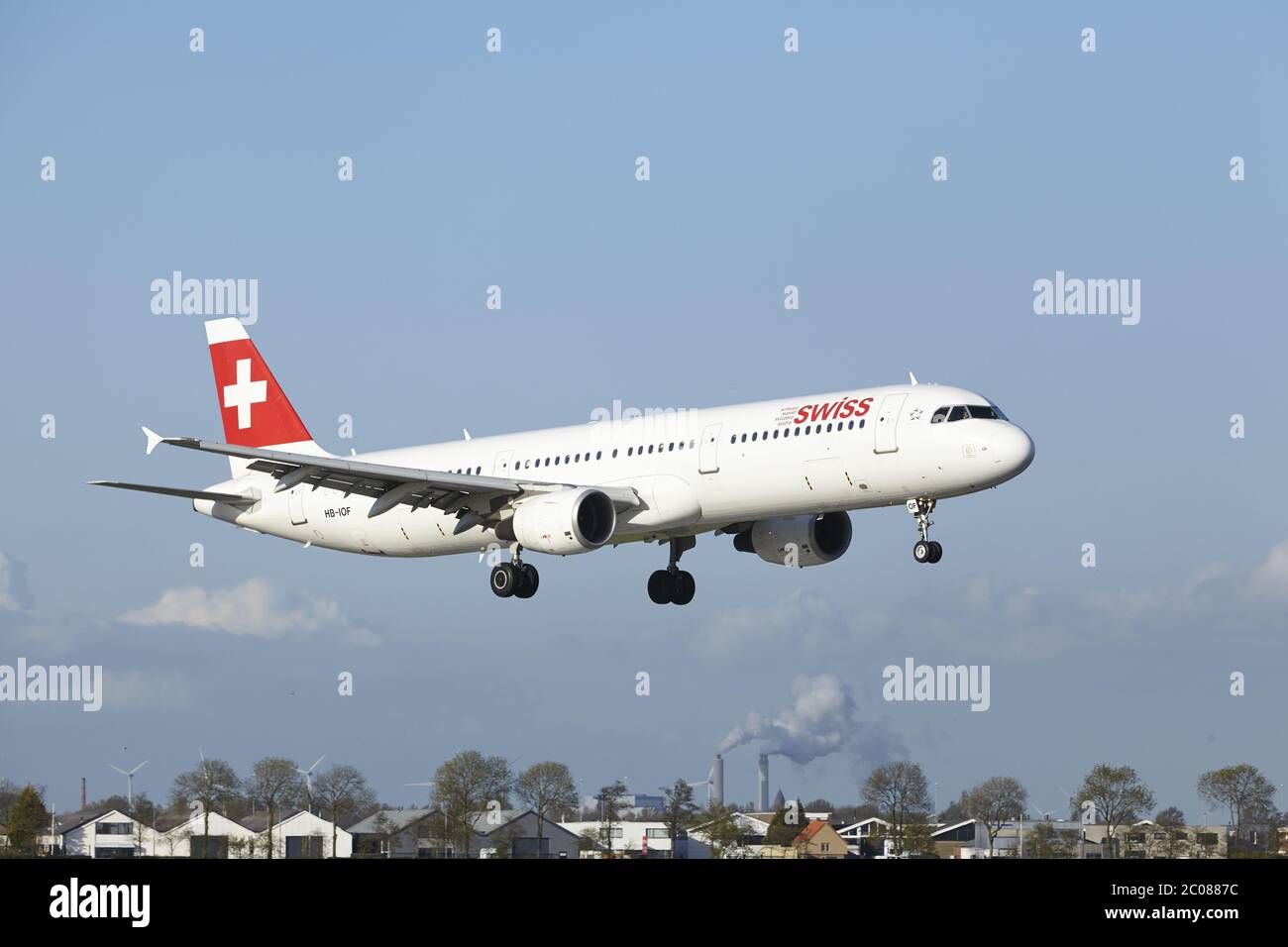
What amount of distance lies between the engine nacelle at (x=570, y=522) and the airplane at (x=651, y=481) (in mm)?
45

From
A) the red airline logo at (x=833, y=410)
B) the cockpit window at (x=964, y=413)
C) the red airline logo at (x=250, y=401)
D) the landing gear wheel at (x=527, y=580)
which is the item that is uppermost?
the red airline logo at (x=250, y=401)

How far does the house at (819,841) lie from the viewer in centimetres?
6106

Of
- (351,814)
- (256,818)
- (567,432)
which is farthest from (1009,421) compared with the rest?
(256,818)

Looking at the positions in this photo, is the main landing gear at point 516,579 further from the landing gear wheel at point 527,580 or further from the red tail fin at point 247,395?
the red tail fin at point 247,395

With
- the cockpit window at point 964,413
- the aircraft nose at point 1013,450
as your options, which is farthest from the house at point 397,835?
the aircraft nose at point 1013,450

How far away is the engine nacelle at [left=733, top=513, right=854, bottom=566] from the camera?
62.6 m

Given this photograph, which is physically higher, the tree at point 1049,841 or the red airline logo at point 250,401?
the red airline logo at point 250,401

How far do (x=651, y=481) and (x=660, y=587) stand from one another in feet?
28.1

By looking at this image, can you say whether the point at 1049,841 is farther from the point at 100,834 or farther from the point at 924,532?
the point at 100,834

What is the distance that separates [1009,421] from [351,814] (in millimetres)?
27256

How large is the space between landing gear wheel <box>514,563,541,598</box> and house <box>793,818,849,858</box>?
11.5 m

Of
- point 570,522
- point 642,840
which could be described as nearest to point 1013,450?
point 570,522

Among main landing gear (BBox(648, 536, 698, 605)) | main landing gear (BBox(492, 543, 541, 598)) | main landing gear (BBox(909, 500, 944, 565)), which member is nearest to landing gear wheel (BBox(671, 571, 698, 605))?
main landing gear (BBox(648, 536, 698, 605))
